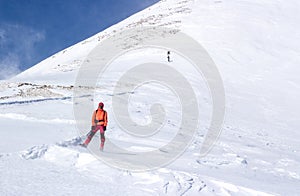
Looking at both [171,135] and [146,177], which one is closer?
[146,177]

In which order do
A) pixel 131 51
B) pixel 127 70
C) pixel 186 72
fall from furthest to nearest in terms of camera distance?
pixel 131 51, pixel 186 72, pixel 127 70

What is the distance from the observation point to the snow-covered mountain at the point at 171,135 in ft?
26.3

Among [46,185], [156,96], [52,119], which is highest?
[156,96]

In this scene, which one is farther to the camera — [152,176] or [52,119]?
[52,119]

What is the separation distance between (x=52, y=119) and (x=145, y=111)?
515cm

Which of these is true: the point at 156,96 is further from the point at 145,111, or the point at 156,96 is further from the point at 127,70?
the point at 127,70

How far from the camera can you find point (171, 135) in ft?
47.2

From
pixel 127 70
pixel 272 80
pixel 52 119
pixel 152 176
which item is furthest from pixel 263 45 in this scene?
pixel 152 176

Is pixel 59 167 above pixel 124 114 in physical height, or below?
below

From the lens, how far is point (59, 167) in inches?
333

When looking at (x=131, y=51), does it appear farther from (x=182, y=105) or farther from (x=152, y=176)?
(x=152, y=176)

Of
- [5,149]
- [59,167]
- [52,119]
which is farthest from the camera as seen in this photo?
[52,119]

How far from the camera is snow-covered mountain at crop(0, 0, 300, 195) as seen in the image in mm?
8008

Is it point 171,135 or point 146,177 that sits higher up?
point 171,135
